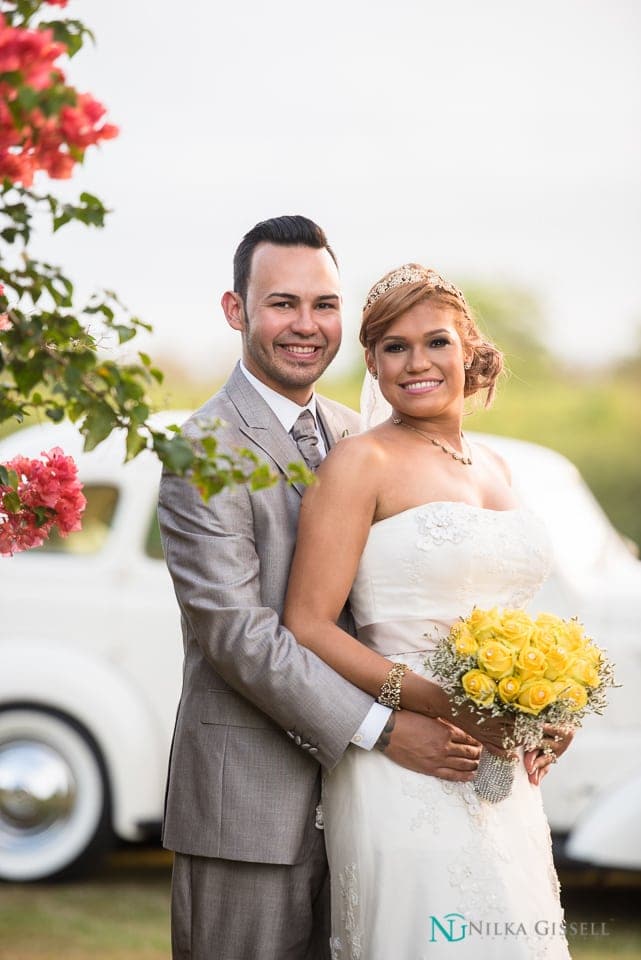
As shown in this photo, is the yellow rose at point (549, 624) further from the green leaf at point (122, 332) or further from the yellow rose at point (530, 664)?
the green leaf at point (122, 332)

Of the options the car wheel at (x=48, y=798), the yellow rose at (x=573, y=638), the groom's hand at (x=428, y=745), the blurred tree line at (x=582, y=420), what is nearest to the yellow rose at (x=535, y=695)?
the yellow rose at (x=573, y=638)

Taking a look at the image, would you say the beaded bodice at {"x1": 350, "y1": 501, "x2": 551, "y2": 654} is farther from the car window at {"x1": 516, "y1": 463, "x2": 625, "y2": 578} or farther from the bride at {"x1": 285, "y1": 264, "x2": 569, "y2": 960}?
the car window at {"x1": 516, "y1": 463, "x2": 625, "y2": 578}

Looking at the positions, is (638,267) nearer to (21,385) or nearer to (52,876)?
(52,876)

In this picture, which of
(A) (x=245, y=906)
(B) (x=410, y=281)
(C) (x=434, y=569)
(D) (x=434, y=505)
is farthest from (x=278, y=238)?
(A) (x=245, y=906)

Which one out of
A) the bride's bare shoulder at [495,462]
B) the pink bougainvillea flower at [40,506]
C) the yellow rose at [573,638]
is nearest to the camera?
the pink bougainvillea flower at [40,506]

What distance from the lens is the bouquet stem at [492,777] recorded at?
2926 millimetres

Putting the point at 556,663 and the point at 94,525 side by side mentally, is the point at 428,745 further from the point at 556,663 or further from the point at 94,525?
the point at 94,525

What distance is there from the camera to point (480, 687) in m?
2.65

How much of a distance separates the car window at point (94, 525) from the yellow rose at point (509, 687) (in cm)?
360

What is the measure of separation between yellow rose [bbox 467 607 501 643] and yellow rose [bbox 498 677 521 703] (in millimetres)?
115

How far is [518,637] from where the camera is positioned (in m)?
2.71

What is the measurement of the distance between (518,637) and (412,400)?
706mm

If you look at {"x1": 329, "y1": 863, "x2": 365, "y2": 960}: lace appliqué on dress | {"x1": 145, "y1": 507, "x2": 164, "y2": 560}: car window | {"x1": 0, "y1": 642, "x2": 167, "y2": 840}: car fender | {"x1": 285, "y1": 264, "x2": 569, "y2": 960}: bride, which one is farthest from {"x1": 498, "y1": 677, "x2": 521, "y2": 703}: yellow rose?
{"x1": 145, "y1": 507, "x2": 164, "y2": 560}: car window

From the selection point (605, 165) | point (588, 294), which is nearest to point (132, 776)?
point (588, 294)
